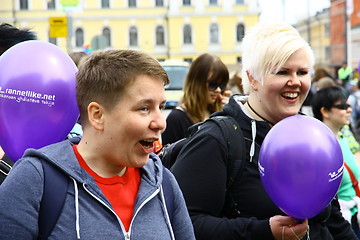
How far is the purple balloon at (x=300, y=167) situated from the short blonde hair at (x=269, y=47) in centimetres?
39

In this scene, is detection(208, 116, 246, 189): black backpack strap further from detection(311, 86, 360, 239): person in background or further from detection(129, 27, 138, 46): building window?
detection(129, 27, 138, 46): building window

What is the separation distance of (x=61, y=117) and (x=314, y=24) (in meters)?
97.3

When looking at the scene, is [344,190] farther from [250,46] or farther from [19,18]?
[19,18]

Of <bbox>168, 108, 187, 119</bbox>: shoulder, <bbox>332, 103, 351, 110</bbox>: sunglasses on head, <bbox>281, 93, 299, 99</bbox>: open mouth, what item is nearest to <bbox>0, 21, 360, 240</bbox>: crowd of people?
<bbox>281, 93, 299, 99</bbox>: open mouth

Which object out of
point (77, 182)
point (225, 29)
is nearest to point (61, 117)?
point (77, 182)

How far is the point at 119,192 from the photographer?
7.47ft

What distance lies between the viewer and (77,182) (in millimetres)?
2184

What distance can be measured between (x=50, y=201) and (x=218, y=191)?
3.20ft

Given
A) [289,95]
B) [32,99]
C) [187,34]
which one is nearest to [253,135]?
[289,95]

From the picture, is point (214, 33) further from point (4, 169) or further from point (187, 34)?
point (4, 169)

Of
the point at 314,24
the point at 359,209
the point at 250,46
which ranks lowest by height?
the point at 314,24

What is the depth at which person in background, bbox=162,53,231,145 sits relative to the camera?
5.32m

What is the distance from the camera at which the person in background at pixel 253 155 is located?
291cm

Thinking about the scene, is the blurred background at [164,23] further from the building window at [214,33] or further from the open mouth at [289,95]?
the open mouth at [289,95]
